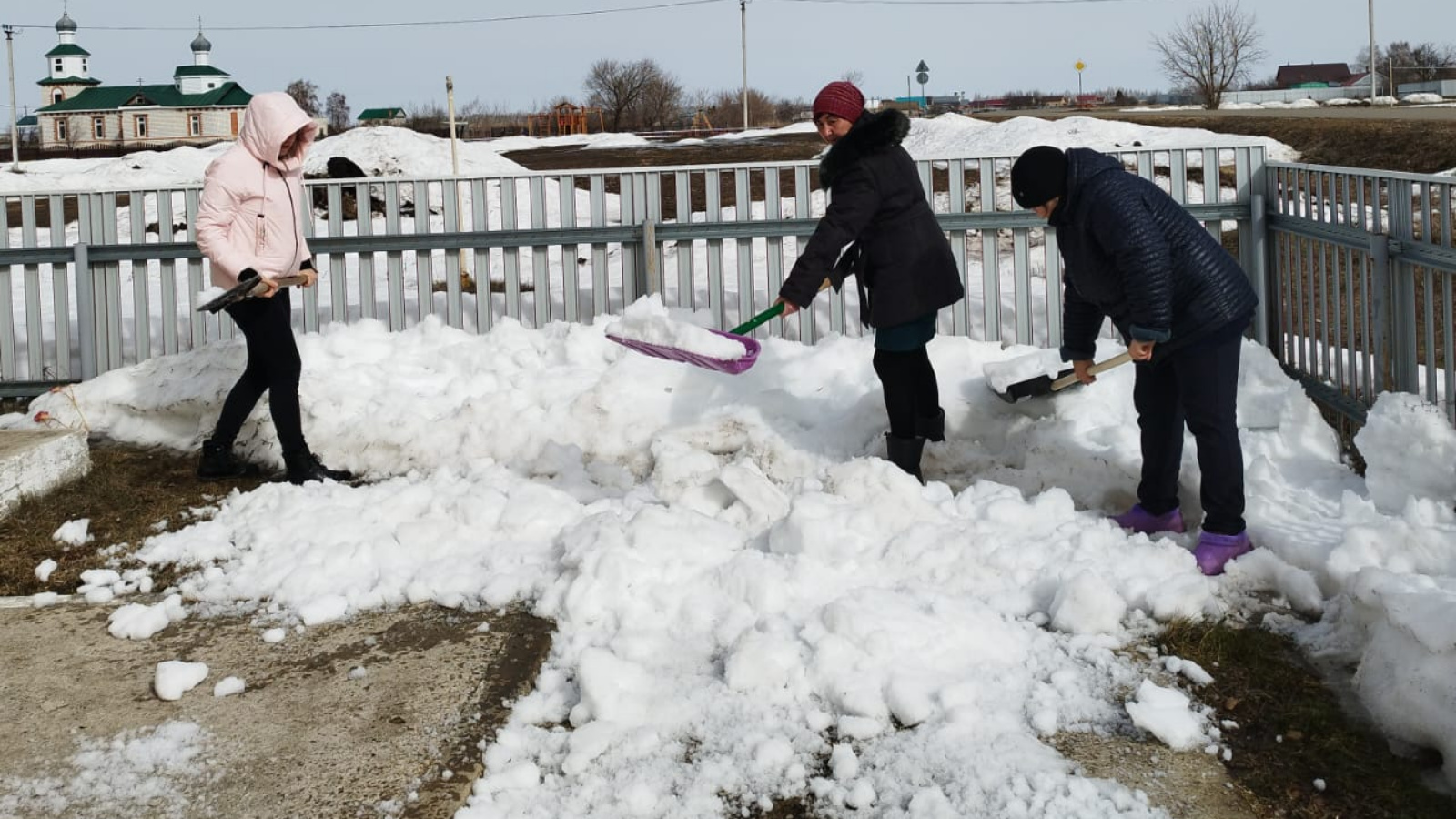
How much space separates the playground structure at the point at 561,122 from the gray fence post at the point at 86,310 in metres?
47.8

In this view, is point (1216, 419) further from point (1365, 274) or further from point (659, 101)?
point (659, 101)

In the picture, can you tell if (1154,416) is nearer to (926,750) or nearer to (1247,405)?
(1247,405)

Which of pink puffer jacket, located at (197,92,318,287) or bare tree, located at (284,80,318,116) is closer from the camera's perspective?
pink puffer jacket, located at (197,92,318,287)

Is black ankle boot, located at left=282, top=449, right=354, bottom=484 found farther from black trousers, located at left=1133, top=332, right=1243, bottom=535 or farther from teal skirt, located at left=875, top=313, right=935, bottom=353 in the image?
black trousers, located at left=1133, top=332, right=1243, bottom=535

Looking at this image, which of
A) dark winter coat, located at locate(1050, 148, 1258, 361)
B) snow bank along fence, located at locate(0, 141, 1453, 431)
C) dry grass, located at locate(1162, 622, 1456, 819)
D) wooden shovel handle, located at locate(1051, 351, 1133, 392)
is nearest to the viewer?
dry grass, located at locate(1162, 622, 1456, 819)

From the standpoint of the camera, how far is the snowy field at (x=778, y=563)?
3.48 meters

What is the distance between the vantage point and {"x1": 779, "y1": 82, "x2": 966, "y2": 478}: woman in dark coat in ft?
17.8

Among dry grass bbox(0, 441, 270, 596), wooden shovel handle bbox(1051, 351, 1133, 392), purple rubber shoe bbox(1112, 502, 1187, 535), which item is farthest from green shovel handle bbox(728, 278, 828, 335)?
dry grass bbox(0, 441, 270, 596)

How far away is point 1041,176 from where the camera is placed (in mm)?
4562

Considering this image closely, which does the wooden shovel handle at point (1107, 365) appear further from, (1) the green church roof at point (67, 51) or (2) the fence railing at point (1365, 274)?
(1) the green church roof at point (67, 51)

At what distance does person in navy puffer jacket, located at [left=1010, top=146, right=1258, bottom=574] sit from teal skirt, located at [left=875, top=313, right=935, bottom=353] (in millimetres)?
911

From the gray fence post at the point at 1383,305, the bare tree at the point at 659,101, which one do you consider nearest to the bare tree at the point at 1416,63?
the bare tree at the point at 659,101

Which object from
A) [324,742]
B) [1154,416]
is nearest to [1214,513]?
[1154,416]

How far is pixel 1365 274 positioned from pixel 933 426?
6.06ft
